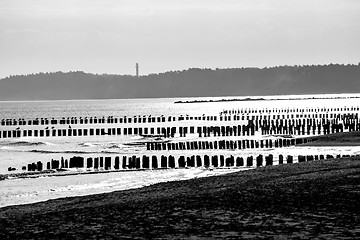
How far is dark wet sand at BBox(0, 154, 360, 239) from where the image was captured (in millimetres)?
13734

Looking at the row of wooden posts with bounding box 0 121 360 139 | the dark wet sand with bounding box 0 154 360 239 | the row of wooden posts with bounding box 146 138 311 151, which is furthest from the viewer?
the row of wooden posts with bounding box 0 121 360 139

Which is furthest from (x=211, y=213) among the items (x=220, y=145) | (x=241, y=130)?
(x=241, y=130)

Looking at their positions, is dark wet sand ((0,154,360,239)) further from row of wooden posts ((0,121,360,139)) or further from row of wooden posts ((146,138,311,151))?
row of wooden posts ((0,121,360,139))

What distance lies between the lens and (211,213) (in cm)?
1564

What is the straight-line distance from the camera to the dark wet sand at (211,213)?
13.7 meters

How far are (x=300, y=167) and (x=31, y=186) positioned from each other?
36.6ft

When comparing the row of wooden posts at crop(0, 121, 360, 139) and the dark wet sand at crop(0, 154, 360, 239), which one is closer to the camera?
the dark wet sand at crop(0, 154, 360, 239)

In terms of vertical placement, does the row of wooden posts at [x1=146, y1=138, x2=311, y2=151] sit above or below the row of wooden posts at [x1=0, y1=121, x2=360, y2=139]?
above

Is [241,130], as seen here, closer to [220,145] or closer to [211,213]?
[220,145]

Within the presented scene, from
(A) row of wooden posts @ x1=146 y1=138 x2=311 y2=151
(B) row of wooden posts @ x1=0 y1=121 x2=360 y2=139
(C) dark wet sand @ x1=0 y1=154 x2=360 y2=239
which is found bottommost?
(B) row of wooden posts @ x1=0 y1=121 x2=360 y2=139

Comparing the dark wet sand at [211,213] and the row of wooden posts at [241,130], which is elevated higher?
the dark wet sand at [211,213]

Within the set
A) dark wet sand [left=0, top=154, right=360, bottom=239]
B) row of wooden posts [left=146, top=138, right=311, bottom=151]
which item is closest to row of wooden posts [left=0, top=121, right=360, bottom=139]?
row of wooden posts [left=146, top=138, right=311, bottom=151]

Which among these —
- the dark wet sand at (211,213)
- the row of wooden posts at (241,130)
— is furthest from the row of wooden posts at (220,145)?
the dark wet sand at (211,213)

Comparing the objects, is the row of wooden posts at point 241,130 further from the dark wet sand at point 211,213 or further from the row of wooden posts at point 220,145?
the dark wet sand at point 211,213
